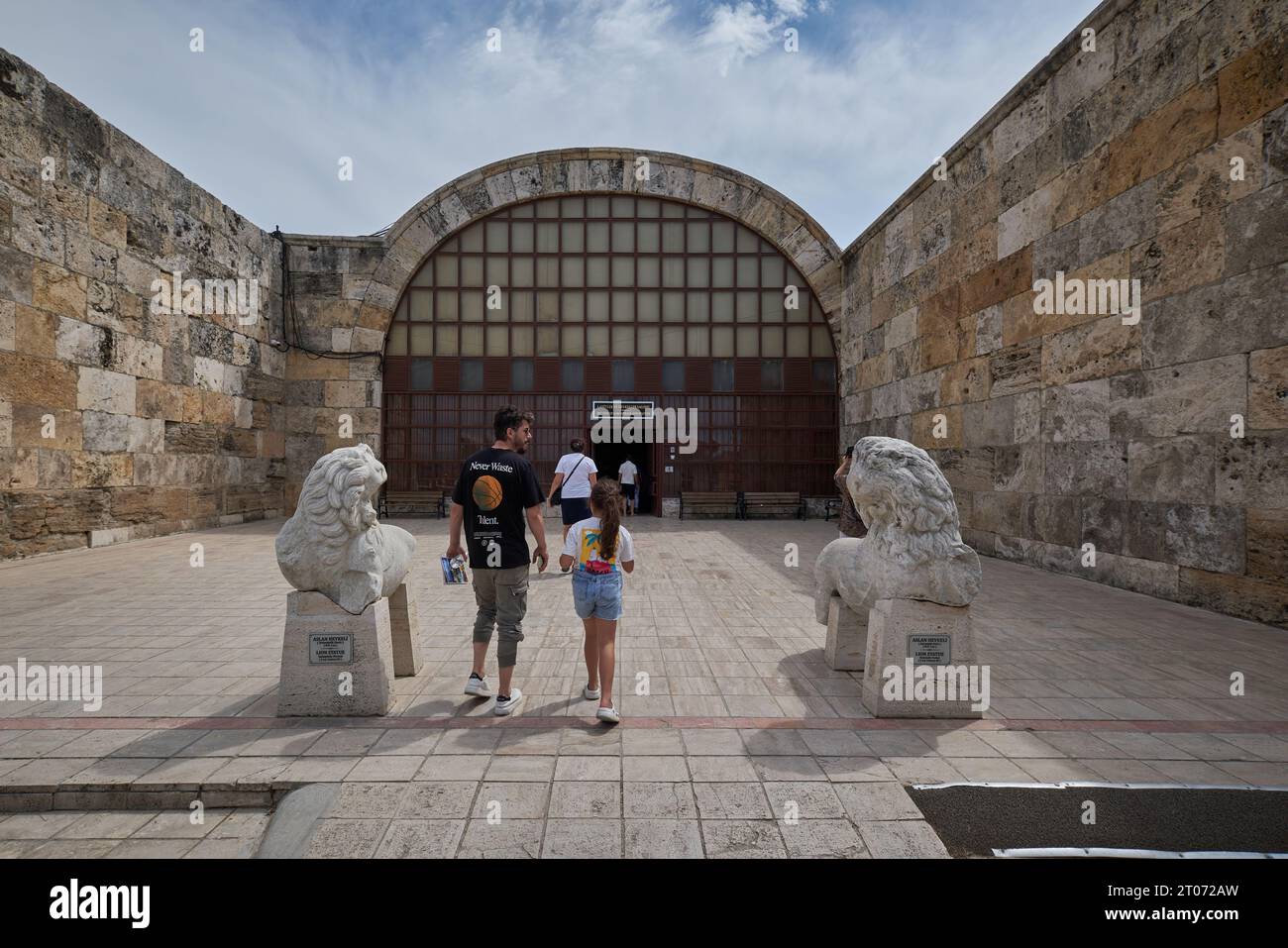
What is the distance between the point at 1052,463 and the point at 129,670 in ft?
27.5

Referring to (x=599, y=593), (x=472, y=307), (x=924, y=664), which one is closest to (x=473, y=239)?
(x=472, y=307)

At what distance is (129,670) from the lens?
Result: 13.0 feet

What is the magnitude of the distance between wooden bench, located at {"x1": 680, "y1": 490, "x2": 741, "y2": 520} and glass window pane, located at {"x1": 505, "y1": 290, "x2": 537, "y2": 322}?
4.86 metres

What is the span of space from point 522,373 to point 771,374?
5.19 metres

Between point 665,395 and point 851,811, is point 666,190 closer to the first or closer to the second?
point 665,395

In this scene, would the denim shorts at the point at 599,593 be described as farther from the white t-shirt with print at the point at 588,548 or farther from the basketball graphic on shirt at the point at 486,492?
the basketball graphic on shirt at the point at 486,492

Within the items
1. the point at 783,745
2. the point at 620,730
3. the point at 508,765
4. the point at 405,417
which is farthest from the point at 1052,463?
the point at 405,417

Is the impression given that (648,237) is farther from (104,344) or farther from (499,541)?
(499,541)

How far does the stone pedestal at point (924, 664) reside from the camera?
130 inches

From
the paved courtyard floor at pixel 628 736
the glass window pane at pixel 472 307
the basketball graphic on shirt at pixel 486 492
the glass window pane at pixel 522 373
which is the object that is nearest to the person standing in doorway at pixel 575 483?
the paved courtyard floor at pixel 628 736

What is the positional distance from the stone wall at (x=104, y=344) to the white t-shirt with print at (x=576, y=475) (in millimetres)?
6203

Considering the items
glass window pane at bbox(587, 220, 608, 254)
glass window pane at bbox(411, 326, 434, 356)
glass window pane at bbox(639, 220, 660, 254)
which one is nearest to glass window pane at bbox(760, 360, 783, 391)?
glass window pane at bbox(639, 220, 660, 254)

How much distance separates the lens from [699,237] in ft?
44.3

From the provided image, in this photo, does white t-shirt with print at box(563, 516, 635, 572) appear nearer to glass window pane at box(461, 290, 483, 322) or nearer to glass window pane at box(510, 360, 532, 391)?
glass window pane at box(510, 360, 532, 391)
